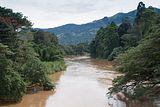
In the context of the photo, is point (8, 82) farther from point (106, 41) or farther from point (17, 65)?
point (106, 41)

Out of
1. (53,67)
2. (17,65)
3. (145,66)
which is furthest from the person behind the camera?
(53,67)

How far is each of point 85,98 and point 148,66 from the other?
11.5m

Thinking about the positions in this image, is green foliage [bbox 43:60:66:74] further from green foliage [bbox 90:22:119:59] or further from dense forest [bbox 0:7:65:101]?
green foliage [bbox 90:22:119:59]

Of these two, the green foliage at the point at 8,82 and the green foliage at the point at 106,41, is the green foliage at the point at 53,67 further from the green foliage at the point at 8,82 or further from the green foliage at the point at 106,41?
the green foliage at the point at 106,41

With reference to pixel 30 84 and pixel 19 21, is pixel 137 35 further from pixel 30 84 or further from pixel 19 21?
pixel 30 84

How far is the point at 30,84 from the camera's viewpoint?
2909 cm

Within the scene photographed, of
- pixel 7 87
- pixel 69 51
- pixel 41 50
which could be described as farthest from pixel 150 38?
pixel 69 51

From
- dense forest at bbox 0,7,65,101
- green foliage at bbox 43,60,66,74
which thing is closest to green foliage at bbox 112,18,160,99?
dense forest at bbox 0,7,65,101

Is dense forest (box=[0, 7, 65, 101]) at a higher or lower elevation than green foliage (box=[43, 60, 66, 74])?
higher

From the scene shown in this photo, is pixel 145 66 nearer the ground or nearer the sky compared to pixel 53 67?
nearer the sky

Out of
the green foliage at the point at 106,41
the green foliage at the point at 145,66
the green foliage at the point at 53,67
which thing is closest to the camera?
the green foliage at the point at 145,66

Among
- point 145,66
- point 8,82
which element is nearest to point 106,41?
point 8,82

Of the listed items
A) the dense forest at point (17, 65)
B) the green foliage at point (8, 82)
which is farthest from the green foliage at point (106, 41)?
the green foliage at point (8, 82)

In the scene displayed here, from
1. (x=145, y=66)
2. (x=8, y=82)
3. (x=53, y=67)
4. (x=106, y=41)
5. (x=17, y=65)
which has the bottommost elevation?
(x=53, y=67)
